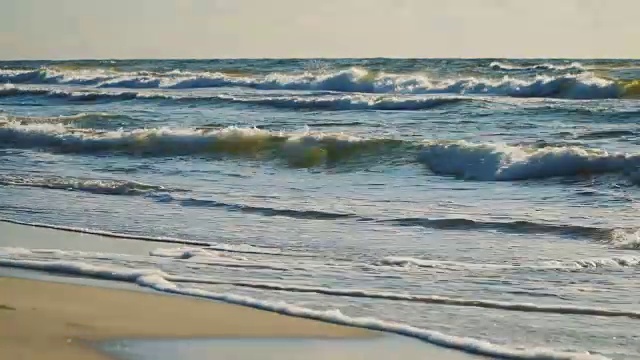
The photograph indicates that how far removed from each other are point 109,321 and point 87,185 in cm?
639

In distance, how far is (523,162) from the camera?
43.7 ft

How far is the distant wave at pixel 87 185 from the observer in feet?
37.1

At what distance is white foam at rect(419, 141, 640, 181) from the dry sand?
7482 mm

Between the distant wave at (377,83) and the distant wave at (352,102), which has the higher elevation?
the distant wave at (377,83)

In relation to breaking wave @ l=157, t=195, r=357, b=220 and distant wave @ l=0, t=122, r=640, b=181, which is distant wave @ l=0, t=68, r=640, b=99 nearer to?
distant wave @ l=0, t=122, r=640, b=181

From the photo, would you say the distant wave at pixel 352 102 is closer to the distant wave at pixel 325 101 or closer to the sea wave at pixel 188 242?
the distant wave at pixel 325 101

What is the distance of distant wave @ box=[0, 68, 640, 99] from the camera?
27.7m

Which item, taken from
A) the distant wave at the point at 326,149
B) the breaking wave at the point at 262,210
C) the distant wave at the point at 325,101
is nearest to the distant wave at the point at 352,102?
the distant wave at the point at 325,101

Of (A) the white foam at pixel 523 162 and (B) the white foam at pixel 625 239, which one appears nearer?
(B) the white foam at pixel 625 239

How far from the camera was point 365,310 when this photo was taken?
228 inches

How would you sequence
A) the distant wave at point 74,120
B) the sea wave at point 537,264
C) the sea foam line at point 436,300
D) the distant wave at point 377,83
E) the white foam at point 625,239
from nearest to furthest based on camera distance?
the sea foam line at point 436,300, the sea wave at point 537,264, the white foam at point 625,239, the distant wave at point 74,120, the distant wave at point 377,83

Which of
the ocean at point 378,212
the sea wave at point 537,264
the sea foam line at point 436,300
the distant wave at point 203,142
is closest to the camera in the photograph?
the sea foam line at point 436,300

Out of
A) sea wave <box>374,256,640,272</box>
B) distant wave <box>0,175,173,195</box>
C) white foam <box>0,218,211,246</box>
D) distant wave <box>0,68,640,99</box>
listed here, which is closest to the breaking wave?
distant wave <box>0,175,173,195</box>

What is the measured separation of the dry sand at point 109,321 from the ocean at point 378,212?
0.19m
